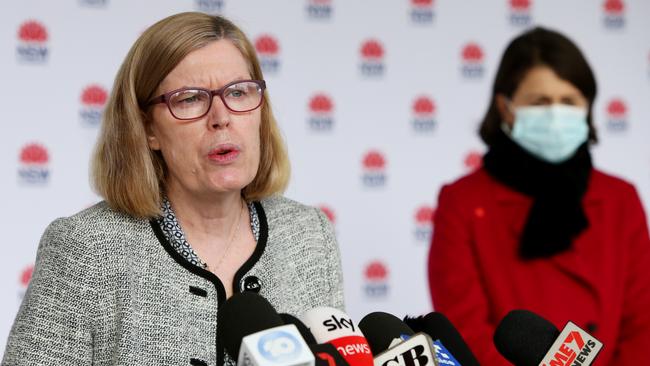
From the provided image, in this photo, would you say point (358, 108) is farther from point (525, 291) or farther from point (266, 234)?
point (266, 234)

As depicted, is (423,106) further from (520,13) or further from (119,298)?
(119,298)

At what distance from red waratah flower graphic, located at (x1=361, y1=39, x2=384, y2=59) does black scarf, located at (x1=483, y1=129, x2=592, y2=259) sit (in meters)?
1.01

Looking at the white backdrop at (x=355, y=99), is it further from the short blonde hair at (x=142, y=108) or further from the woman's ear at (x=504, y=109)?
the short blonde hair at (x=142, y=108)

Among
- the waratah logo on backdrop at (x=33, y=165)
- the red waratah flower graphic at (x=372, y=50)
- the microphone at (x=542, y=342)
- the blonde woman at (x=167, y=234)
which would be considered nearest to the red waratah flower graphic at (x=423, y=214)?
the red waratah flower graphic at (x=372, y=50)

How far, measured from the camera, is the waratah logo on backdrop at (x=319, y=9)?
10.6 ft

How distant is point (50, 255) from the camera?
53.9 inches

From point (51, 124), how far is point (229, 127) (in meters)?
A: 1.66

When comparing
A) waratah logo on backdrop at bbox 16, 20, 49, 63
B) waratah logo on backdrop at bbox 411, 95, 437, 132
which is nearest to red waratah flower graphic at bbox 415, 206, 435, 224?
waratah logo on backdrop at bbox 411, 95, 437, 132

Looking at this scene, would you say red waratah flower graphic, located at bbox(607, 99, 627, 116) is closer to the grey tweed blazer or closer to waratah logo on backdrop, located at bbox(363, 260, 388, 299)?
waratah logo on backdrop, located at bbox(363, 260, 388, 299)

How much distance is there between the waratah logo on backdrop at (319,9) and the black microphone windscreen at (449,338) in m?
2.23

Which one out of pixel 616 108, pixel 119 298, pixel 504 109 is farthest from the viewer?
pixel 616 108

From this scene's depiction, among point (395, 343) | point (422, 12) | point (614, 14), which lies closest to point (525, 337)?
point (395, 343)

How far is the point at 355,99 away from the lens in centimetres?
325

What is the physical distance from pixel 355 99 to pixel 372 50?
0.66 feet
